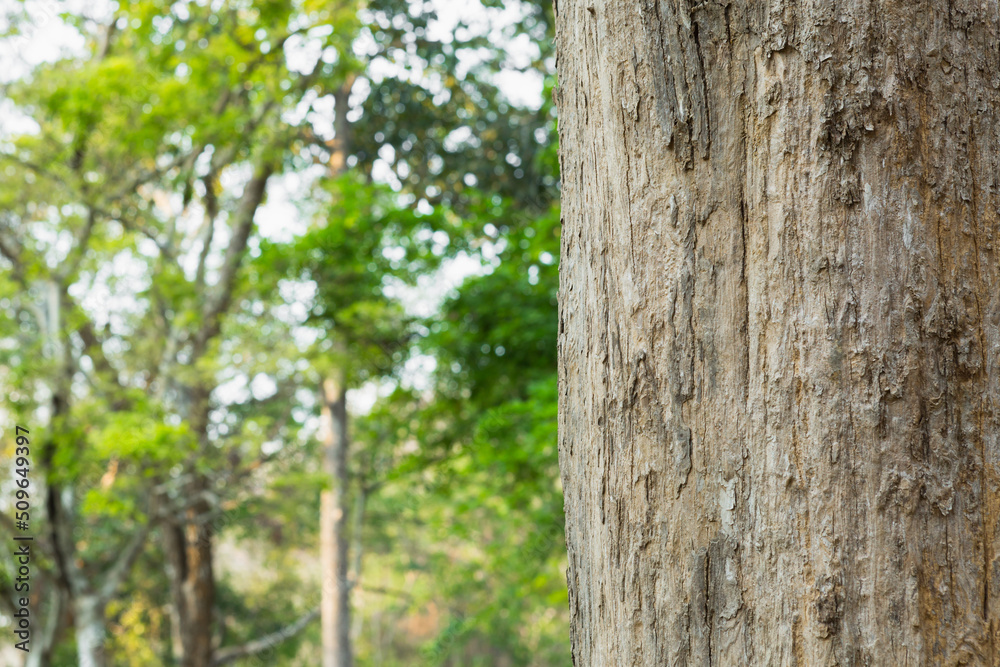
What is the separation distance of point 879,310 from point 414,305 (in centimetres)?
746

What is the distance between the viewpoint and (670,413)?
1.08 metres

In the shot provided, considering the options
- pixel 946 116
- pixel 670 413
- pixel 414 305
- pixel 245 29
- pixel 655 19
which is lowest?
pixel 670 413

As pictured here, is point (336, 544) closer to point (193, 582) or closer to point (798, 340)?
point (193, 582)

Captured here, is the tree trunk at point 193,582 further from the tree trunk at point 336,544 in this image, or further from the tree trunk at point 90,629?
the tree trunk at point 336,544

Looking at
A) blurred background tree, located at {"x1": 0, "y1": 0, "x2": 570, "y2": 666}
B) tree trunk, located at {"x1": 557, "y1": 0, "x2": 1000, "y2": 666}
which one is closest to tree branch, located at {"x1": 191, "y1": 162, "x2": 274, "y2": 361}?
blurred background tree, located at {"x1": 0, "y1": 0, "x2": 570, "y2": 666}

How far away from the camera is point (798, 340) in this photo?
1013 mm

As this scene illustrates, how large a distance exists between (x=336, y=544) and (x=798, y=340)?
970 cm

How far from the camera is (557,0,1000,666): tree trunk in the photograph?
3.16 ft

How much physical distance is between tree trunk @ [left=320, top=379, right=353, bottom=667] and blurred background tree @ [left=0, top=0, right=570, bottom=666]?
1.27ft

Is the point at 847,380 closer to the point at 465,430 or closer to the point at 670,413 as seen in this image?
the point at 670,413

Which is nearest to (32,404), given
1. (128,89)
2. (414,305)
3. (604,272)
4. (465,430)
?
(128,89)

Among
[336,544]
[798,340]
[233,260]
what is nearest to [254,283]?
[233,260]

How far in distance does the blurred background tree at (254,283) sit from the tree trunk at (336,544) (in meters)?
0.39

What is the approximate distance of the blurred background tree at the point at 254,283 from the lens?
673cm
